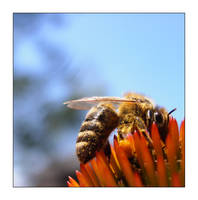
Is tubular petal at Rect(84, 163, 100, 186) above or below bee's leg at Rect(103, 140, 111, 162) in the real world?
below

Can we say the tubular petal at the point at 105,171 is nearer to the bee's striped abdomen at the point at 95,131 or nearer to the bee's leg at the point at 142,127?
the bee's striped abdomen at the point at 95,131

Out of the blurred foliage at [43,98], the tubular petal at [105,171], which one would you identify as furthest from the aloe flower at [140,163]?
the blurred foliage at [43,98]

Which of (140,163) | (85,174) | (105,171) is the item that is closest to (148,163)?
(140,163)

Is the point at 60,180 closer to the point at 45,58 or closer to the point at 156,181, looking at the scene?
the point at 45,58

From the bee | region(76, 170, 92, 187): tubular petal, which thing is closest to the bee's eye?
the bee

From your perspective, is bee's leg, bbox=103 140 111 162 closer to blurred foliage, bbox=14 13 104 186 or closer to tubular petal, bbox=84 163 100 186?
tubular petal, bbox=84 163 100 186

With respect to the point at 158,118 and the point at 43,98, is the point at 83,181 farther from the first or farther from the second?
the point at 43,98
